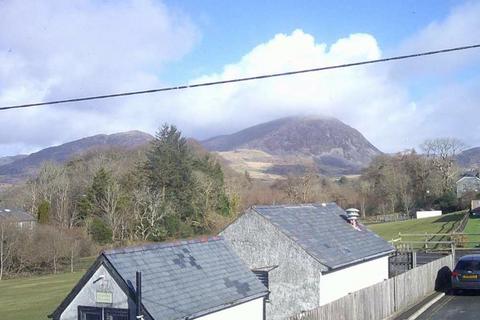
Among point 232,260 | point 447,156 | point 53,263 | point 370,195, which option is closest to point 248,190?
point 370,195

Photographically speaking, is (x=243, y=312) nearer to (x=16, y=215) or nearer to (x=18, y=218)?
(x=18, y=218)

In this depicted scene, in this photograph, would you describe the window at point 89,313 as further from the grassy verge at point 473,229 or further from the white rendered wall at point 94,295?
the grassy verge at point 473,229

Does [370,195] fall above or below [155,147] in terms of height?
below

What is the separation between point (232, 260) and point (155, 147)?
63621mm

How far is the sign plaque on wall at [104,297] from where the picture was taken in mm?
16031

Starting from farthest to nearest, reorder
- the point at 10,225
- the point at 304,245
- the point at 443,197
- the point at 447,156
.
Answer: the point at 447,156
the point at 443,197
the point at 10,225
the point at 304,245

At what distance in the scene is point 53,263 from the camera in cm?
6331

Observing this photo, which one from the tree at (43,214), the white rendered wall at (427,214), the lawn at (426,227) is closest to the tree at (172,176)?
the tree at (43,214)

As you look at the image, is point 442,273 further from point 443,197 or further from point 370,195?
point 370,195

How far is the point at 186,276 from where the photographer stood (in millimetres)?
17828

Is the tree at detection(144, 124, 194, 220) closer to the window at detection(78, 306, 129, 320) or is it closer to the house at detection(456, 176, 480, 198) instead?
the house at detection(456, 176, 480, 198)

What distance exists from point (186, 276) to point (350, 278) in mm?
9856

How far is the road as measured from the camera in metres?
21.4

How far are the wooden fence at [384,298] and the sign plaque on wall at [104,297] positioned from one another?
4961 mm
